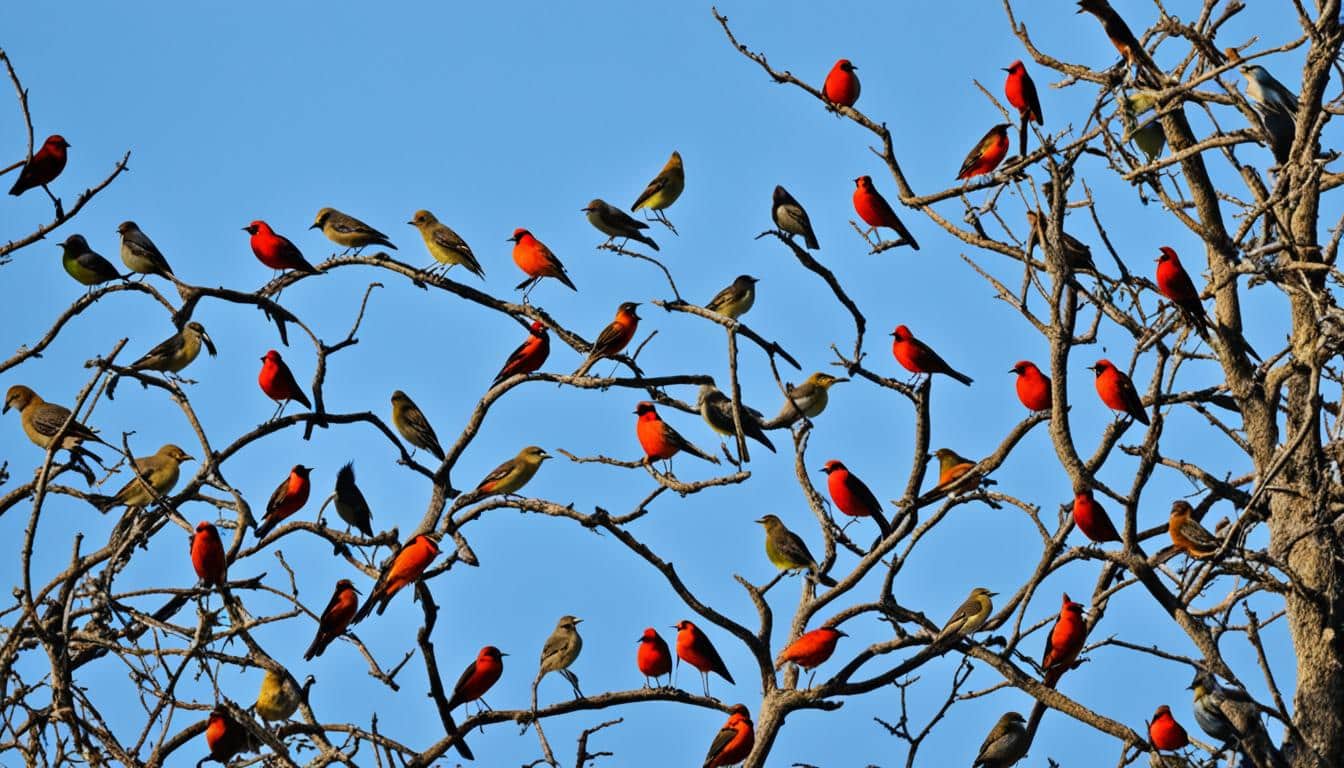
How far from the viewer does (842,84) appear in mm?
11898

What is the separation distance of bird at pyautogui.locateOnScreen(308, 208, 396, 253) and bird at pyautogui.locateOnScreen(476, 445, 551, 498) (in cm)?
173

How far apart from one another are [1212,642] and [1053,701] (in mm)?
1309

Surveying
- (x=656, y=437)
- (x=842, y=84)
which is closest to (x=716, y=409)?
(x=656, y=437)

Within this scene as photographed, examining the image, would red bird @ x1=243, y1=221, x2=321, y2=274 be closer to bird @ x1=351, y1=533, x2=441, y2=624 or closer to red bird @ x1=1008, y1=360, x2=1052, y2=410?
bird @ x1=351, y1=533, x2=441, y2=624

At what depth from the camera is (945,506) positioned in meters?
9.34

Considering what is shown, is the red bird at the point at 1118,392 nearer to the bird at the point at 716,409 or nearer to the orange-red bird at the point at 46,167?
the bird at the point at 716,409

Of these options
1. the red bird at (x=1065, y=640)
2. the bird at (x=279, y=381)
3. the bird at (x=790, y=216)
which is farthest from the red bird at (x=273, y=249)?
the red bird at (x=1065, y=640)

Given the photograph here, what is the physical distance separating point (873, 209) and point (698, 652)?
3297mm

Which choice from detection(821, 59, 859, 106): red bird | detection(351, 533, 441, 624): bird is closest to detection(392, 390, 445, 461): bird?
detection(351, 533, 441, 624): bird

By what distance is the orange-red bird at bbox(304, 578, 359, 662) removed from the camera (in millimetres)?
9555

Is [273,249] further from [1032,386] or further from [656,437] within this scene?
[1032,386]

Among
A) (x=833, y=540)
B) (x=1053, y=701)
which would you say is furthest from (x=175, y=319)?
(x=1053, y=701)

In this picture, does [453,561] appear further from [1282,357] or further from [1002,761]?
[1282,357]

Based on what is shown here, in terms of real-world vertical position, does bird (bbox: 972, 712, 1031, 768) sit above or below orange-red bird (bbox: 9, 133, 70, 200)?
below
